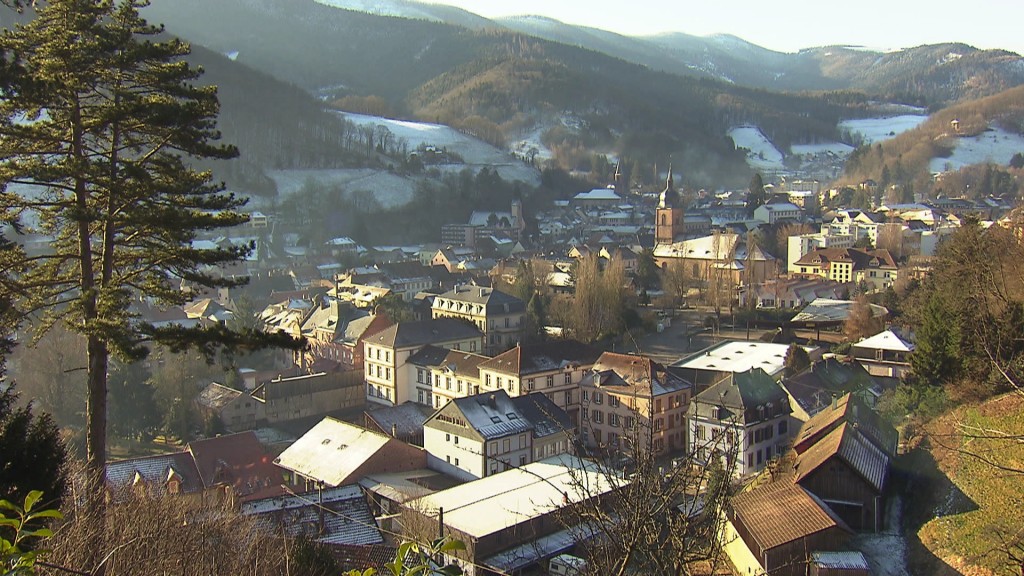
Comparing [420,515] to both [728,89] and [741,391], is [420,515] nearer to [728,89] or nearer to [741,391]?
[741,391]

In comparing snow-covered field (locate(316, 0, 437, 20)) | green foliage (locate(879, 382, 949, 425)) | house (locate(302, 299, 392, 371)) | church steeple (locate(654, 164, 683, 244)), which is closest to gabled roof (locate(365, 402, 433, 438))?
house (locate(302, 299, 392, 371))

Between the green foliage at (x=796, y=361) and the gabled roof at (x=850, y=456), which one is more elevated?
the gabled roof at (x=850, y=456)

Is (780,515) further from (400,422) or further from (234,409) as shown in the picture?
(234,409)

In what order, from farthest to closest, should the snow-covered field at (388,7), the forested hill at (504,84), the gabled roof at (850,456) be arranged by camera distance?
the snow-covered field at (388,7) → the forested hill at (504,84) → the gabled roof at (850,456)

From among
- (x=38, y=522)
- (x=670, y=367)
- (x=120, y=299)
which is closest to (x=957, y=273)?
(x=670, y=367)

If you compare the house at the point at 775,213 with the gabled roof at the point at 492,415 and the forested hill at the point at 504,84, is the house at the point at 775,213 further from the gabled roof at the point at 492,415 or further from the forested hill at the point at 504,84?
the gabled roof at the point at 492,415

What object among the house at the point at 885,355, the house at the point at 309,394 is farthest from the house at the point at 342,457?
the house at the point at 885,355
